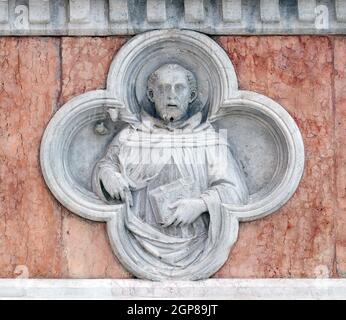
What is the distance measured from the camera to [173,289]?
32.3 metres

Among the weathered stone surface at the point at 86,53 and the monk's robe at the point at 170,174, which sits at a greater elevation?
the weathered stone surface at the point at 86,53

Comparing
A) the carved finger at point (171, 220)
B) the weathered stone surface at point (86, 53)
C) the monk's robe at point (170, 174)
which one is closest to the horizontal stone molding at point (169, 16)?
the weathered stone surface at point (86, 53)

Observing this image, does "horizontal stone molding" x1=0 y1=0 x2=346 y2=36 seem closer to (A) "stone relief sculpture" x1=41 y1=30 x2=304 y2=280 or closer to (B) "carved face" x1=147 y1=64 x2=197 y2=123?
(A) "stone relief sculpture" x1=41 y1=30 x2=304 y2=280

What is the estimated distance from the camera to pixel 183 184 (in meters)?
32.4

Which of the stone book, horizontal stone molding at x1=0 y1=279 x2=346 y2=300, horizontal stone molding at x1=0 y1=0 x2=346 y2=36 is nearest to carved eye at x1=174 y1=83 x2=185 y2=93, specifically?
horizontal stone molding at x1=0 y1=0 x2=346 y2=36

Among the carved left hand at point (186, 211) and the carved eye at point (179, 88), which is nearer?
the carved left hand at point (186, 211)

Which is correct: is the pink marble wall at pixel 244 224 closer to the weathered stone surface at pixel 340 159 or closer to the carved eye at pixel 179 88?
the weathered stone surface at pixel 340 159

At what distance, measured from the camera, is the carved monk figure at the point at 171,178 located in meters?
32.3

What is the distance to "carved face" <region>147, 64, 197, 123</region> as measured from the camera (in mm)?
32469

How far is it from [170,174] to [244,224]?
684mm

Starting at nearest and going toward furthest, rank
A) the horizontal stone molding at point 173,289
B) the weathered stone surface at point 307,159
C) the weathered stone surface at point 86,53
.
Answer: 1. the horizontal stone molding at point 173,289
2. the weathered stone surface at point 307,159
3. the weathered stone surface at point 86,53

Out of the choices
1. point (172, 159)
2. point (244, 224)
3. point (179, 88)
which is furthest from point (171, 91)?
point (244, 224)

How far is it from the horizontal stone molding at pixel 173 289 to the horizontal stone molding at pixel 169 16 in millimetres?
1918

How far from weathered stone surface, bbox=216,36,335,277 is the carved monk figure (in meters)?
0.31
